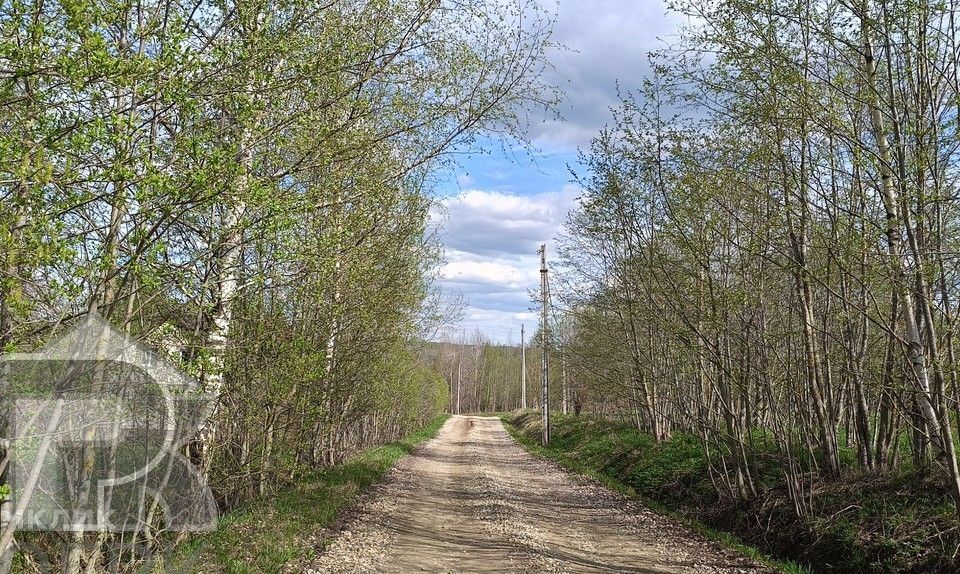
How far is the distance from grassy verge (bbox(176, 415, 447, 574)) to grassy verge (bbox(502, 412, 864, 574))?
18.2 feet

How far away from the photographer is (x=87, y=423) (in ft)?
14.1

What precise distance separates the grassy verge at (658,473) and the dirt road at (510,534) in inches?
14.9

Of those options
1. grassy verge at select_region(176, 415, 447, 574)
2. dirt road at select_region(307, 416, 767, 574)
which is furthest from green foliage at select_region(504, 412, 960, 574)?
grassy verge at select_region(176, 415, 447, 574)

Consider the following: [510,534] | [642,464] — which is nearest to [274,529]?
[510,534]

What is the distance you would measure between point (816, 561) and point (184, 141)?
8.00 m

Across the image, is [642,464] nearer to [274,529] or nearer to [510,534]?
[510,534]

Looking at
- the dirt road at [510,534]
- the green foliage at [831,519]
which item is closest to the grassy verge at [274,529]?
the dirt road at [510,534]

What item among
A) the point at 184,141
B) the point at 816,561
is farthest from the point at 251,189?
the point at 816,561

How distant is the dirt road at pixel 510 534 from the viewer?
7.43 metres

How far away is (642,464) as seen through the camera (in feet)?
49.2

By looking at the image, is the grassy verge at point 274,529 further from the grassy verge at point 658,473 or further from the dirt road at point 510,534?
the grassy verge at point 658,473

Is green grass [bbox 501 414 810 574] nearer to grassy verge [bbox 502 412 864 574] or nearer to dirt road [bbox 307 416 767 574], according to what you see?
grassy verge [bbox 502 412 864 574]

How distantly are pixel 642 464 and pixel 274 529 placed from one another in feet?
31.1

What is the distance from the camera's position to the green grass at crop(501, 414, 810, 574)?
9148 millimetres
